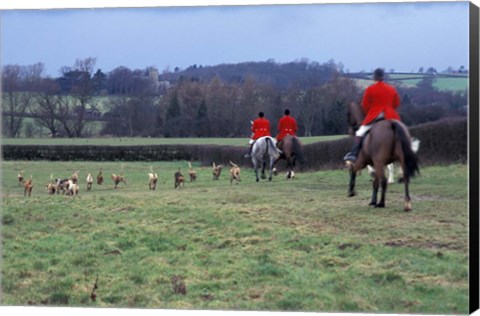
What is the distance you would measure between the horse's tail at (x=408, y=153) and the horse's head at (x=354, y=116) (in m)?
0.66

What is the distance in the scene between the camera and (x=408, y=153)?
569 inches

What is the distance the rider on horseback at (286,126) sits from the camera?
15688 mm

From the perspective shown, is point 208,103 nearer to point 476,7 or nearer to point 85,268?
point 85,268

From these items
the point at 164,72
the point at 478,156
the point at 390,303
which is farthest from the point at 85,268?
the point at 478,156

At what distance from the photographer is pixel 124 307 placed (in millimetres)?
14719

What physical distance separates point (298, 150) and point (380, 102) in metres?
1.91

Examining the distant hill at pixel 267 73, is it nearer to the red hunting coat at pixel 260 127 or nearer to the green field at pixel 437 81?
the green field at pixel 437 81

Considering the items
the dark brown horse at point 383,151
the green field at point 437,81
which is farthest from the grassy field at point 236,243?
the green field at point 437,81

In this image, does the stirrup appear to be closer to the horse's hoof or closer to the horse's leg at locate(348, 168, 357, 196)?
the horse's leg at locate(348, 168, 357, 196)

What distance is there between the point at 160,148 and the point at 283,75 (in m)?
2.26

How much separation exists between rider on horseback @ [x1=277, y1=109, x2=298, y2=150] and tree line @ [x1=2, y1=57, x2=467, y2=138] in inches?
3.4

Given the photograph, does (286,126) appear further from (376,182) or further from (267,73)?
(376,182)

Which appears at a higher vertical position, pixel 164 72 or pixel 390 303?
pixel 164 72

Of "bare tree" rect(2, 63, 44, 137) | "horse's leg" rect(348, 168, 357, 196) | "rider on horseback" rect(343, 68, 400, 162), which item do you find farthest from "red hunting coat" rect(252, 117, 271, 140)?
"bare tree" rect(2, 63, 44, 137)
